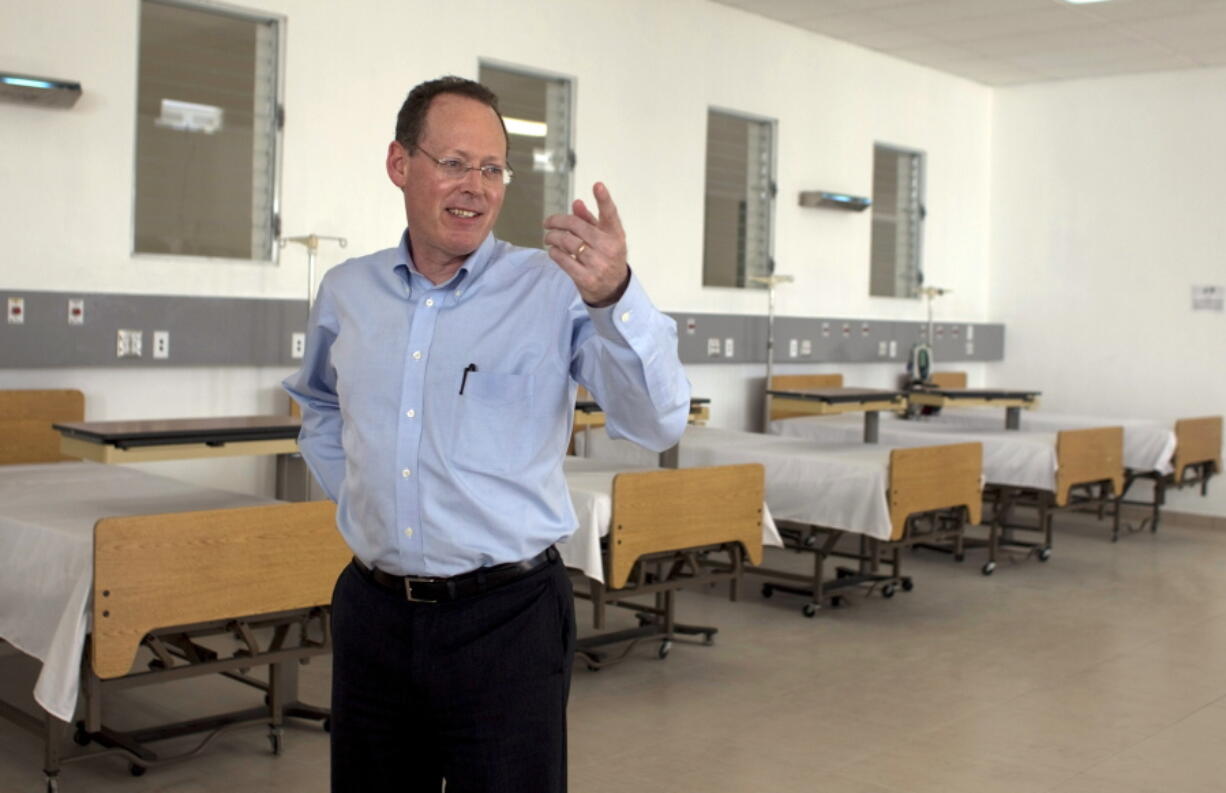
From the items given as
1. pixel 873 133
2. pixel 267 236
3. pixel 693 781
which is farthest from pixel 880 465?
pixel 873 133

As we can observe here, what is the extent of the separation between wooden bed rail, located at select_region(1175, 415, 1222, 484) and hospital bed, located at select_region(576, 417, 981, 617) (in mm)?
2320

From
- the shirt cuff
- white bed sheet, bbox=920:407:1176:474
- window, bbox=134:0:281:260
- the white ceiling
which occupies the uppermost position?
the white ceiling

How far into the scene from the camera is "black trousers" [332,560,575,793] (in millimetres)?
1756

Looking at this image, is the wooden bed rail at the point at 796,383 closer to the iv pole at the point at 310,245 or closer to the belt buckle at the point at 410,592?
the iv pole at the point at 310,245

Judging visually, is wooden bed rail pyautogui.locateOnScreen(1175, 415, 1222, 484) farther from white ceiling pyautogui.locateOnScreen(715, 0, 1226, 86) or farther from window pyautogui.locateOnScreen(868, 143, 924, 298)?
white ceiling pyautogui.locateOnScreen(715, 0, 1226, 86)

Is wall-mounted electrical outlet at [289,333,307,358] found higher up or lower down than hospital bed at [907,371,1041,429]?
higher up

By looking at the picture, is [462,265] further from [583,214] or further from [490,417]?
[583,214]

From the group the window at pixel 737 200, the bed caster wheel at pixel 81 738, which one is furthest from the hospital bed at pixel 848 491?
the bed caster wheel at pixel 81 738

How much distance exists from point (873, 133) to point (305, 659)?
21.0 ft

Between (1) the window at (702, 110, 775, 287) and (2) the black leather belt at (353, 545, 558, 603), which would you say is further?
(1) the window at (702, 110, 775, 287)

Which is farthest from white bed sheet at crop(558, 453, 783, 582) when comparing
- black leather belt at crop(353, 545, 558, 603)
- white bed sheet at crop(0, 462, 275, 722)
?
black leather belt at crop(353, 545, 558, 603)

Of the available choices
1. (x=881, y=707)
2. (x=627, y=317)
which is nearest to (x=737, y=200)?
(x=881, y=707)

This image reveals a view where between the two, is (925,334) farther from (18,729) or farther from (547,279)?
(547,279)

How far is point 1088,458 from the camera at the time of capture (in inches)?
274
